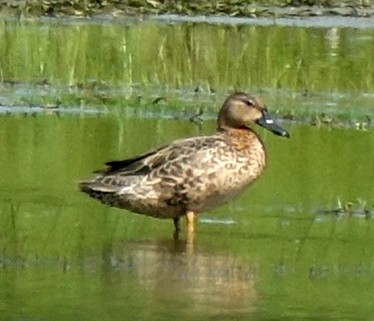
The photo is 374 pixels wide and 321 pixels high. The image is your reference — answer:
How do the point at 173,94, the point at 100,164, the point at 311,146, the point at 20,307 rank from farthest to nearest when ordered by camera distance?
the point at 173,94 < the point at 311,146 < the point at 100,164 < the point at 20,307

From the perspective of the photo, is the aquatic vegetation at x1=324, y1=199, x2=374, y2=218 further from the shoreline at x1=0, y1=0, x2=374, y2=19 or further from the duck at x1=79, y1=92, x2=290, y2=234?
the shoreline at x1=0, y1=0, x2=374, y2=19

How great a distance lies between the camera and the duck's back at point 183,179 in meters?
11.5

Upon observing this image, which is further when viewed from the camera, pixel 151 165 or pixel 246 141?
pixel 246 141

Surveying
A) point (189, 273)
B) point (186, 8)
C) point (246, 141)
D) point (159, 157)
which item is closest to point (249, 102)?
point (246, 141)

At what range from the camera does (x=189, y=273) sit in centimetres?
985

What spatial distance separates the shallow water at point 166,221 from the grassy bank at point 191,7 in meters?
2.58

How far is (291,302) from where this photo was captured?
9062 millimetres

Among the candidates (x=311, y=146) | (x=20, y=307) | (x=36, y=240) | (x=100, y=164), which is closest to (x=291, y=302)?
(x=20, y=307)

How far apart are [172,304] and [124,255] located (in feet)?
4.72

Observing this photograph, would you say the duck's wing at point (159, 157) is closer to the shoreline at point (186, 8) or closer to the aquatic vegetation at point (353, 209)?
the aquatic vegetation at point (353, 209)

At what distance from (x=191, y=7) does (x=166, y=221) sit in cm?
1591

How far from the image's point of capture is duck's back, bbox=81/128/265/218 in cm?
1146

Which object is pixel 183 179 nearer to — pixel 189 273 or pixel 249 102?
pixel 249 102

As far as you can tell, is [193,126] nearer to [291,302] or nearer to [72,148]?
[72,148]
